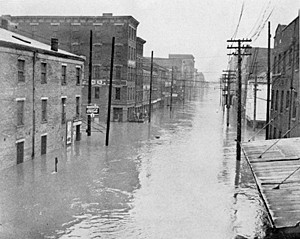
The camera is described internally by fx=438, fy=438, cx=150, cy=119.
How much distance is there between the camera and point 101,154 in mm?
33000

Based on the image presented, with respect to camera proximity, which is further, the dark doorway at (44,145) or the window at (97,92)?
the window at (97,92)

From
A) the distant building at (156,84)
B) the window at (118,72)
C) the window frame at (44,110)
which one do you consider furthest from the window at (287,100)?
the distant building at (156,84)

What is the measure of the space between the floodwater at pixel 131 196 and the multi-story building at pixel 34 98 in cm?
115

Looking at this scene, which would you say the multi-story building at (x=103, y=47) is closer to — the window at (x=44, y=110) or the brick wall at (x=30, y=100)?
the brick wall at (x=30, y=100)

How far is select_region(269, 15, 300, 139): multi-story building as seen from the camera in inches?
1123

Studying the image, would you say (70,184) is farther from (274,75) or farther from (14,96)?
(274,75)

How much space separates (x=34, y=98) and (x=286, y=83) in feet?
59.4

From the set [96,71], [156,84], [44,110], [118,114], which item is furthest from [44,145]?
[156,84]

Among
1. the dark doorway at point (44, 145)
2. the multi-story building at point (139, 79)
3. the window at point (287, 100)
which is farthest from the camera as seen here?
the multi-story building at point (139, 79)

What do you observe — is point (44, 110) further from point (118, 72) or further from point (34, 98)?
point (118, 72)

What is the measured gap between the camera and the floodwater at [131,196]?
16.2 metres

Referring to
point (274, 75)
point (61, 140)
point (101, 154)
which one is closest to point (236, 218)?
point (101, 154)

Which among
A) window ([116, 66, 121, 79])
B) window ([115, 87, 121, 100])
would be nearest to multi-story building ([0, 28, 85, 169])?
window ([115, 87, 121, 100])

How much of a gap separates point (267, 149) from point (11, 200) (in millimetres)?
11370
